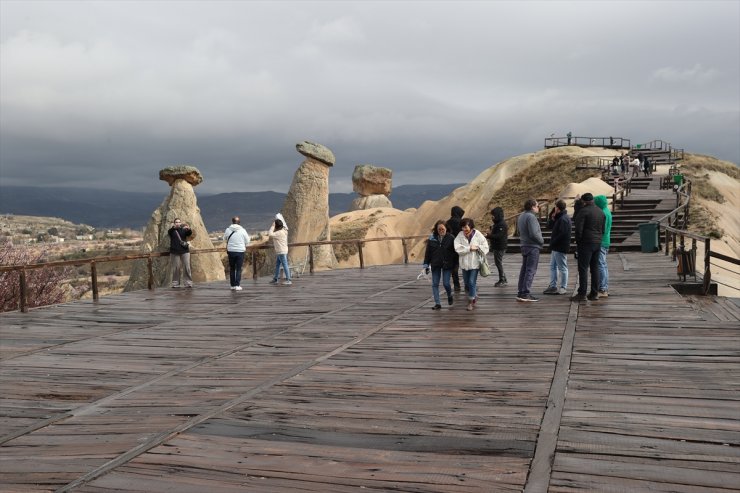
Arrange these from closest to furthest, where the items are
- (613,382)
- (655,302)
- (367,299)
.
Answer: (613,382), (655,302), (367,299)

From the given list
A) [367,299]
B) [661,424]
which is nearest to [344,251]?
[367,299]

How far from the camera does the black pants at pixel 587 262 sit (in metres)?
11.4

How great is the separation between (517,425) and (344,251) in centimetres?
5228

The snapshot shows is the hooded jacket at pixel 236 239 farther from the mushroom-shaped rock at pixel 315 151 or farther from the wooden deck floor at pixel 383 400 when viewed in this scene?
the mushroom-shaped rock at pixel 315 151

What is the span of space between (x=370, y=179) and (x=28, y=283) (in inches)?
1964

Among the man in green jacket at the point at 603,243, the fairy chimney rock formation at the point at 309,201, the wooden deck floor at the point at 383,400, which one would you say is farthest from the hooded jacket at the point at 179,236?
the fairy chimney rock formation at the point at 309,201

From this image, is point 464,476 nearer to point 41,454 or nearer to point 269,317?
point 41,454

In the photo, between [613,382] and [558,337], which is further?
[558,337]

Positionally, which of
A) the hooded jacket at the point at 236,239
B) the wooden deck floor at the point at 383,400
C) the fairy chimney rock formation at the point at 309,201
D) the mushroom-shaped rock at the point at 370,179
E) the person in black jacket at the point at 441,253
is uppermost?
the mushroom-shaped rock at the point at 370,179

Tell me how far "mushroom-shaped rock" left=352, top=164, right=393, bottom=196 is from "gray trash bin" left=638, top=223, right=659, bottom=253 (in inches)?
1977

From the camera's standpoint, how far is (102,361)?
28.3 feet

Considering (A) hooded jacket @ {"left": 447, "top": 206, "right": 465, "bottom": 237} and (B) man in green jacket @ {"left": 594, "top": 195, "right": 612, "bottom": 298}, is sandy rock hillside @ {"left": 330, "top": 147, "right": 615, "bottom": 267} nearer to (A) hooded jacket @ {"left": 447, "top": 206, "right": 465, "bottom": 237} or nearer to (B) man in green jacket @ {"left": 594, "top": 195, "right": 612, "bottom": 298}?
(A) hooded jacket @ {"left": 447, "top": 206, "right": 465, "bottom": 237}

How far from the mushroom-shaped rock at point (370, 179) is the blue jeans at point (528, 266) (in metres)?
59.0

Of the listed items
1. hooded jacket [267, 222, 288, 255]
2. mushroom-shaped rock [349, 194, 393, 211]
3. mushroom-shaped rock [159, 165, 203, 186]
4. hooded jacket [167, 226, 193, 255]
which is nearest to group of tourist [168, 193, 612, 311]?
hooded jacket [267, 222, 288, 255]
